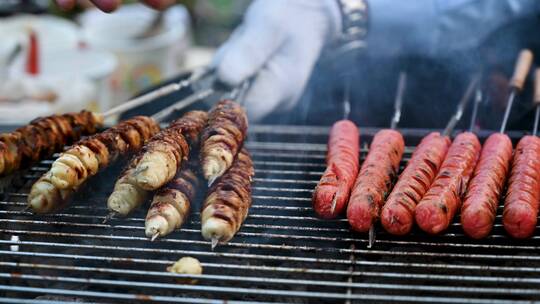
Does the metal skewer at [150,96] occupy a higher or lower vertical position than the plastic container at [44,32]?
lower

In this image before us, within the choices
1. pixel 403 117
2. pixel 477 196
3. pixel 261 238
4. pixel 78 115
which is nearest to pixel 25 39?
pixel 78 115

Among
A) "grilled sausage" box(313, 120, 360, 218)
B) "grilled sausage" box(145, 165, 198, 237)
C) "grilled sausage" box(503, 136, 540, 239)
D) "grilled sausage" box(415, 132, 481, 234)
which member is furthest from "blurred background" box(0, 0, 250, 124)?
"grilled sausage" box(503, 136, 540, 239)

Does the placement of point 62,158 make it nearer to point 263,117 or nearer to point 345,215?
point 345,215

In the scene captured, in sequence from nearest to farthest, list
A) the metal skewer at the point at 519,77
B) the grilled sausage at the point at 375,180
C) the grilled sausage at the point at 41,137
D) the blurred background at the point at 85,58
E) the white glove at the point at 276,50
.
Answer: the grilled sausage at the point at 375,180
the grilled sausage at the point at 41,137
the metal skewer at the point at 519,77
the white glove at the point at 276,50
the blurred background at the point at 85,58

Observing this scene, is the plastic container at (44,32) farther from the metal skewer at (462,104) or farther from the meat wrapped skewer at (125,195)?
the metal skewer at (462,104)

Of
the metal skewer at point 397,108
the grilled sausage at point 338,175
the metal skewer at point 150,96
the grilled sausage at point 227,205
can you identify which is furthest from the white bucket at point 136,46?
the grilled sausage at point 227,205

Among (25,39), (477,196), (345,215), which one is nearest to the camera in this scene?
(477,196)

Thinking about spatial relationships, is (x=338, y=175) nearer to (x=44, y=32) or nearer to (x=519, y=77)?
(x=519, y=77)

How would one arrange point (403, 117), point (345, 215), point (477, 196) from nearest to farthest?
point (477, 196) → point (345, 215) → point (403, 117)
